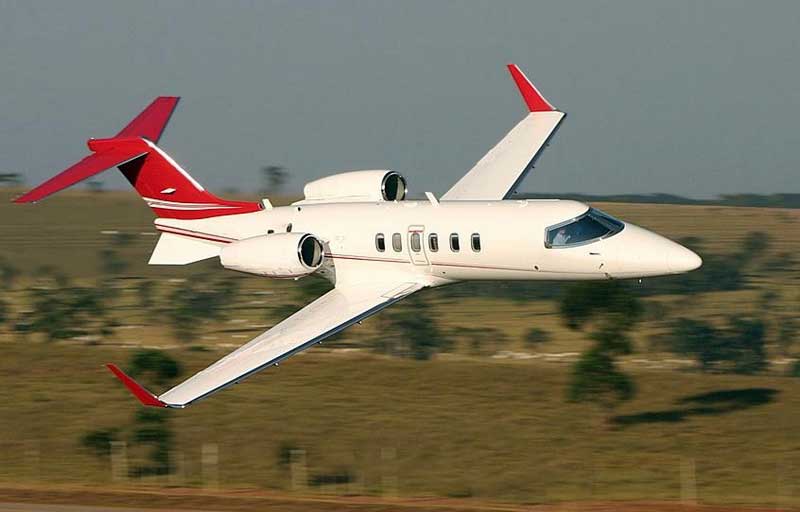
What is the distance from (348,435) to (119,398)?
1440 centimetres

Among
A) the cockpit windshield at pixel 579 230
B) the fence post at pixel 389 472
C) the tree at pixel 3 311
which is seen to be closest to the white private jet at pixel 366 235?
the cockpit windshield at pixel 579 230

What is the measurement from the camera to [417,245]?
40594 mm

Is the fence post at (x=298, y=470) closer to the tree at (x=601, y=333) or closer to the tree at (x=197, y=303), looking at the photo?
the tree at (x=601, y=333)

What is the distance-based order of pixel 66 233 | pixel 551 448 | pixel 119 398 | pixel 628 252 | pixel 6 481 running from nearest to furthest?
1. pixel 628 252
2. pixel 6 481
3. pixel 551 448
4. pixel 119 398
5. pixel 66 233

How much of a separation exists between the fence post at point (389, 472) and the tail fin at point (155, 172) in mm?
13657

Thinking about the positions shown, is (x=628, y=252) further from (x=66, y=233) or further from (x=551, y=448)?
(x=66, y=233)

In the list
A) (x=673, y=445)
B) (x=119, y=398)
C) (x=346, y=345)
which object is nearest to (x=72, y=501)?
(x=119, y=398)

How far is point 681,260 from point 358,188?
1179 centimetres

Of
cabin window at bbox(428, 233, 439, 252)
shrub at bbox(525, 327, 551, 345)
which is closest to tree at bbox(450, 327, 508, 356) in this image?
shrub at bbox(525, 327, 551, 345)

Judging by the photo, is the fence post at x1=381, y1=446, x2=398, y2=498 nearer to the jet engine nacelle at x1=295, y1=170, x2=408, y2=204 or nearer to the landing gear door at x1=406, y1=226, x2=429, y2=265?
the jet engine nacelle at x1=295, y1=170, x2=408, y2=204

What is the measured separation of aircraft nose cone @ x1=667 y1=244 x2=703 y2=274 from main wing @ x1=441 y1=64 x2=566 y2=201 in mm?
9099

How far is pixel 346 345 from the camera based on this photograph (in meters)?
95.2

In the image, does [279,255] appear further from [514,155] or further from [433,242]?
[514,155]

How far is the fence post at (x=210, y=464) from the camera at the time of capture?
56781 millimetres
